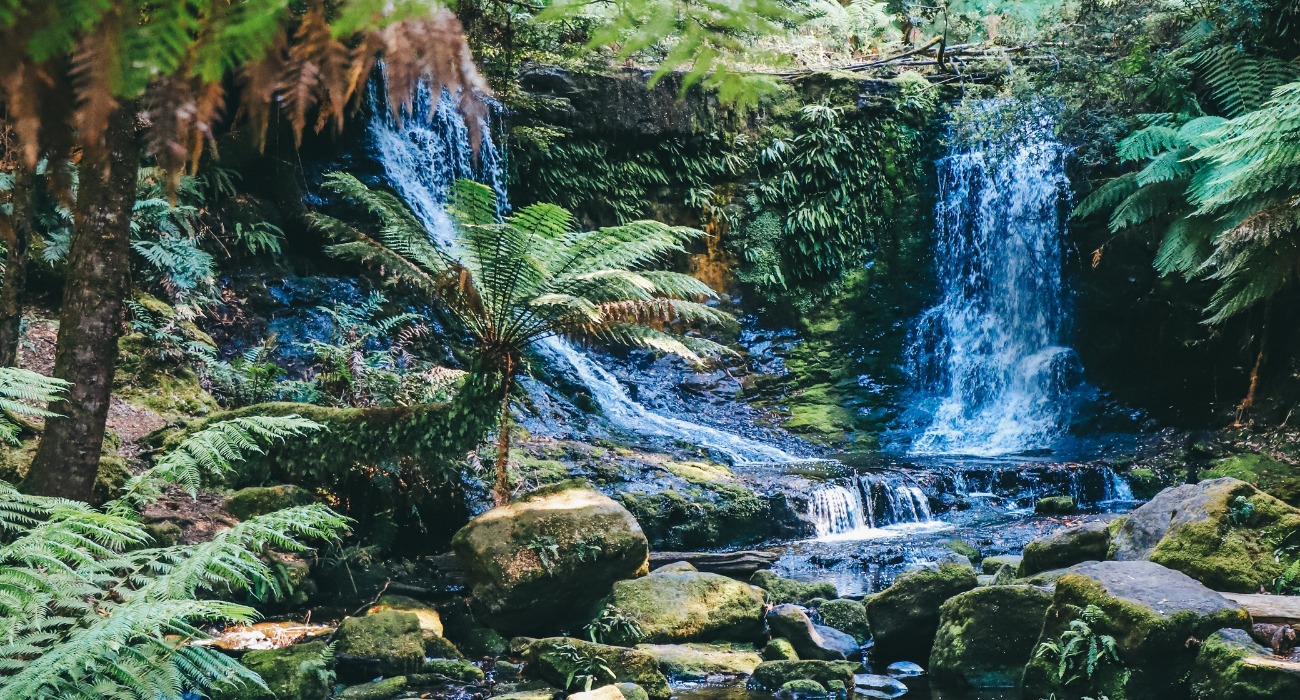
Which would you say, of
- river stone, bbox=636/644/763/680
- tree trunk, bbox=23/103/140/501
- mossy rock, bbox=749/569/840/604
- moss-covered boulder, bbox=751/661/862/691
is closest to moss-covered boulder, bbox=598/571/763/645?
river stone, bbox=636/644/763/680

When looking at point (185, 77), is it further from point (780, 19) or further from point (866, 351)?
point (866, 351)

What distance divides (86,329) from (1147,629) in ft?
Answer: 17.0

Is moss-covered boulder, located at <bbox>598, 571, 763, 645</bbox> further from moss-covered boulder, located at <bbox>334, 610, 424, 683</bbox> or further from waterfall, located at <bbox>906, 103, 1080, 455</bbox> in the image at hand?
waterfall, located at <bbox>906, 103, 1080, 455</bbox>

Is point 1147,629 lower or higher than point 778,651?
higher

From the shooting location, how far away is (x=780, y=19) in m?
0.95

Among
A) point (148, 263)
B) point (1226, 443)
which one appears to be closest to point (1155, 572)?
point (1226, 443)

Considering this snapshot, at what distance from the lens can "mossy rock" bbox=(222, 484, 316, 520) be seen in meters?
5.35

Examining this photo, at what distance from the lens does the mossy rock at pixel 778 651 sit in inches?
183

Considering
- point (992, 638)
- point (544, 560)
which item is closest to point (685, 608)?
point (544, 560)

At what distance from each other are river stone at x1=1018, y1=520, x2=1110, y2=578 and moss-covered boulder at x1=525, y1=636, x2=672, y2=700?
2.68 m

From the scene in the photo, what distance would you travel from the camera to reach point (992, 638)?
440 cm

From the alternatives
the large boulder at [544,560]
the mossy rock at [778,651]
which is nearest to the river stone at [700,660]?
the mossy rock at [778,651]

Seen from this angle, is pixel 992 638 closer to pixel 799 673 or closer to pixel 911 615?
pixel 911 615

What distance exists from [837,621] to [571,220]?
12.0 ft
